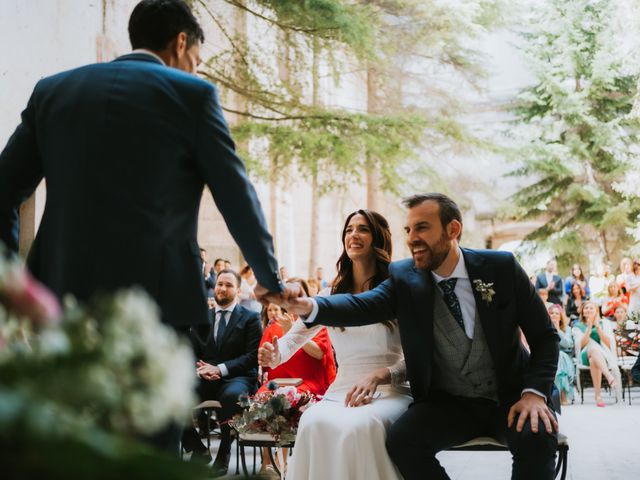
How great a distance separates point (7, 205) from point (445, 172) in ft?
61.4

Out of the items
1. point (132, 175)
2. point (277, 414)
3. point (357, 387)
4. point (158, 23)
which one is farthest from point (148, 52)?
point (277, 414)

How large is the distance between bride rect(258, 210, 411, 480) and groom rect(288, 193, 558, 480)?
15cm

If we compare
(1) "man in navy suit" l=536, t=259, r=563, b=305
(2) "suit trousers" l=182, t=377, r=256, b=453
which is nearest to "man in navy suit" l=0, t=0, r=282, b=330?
(2) "suit trousers" l=182, t=377, r=256, b=453

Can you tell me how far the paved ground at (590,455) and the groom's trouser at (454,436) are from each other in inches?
99.7

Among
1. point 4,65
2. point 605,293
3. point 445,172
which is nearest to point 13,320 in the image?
point 4,65

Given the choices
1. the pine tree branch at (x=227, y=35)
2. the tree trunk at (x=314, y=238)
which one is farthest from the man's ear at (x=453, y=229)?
the tree trunk at (x=314, y=238)

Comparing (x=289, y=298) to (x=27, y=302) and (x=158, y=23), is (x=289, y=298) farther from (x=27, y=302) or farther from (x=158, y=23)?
(x=27, y=302)

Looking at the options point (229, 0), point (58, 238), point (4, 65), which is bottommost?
point (58, 238)

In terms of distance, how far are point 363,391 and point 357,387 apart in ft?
0.13

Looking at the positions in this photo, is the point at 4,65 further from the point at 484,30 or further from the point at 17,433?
the point at 484,30

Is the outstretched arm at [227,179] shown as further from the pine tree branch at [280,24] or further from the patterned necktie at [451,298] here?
the pine tree branch at [280,24]

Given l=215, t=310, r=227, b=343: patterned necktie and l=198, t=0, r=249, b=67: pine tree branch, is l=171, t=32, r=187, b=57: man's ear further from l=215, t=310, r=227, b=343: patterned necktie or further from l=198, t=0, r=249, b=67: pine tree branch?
l=198, t=0, r=249, b=67: pine tree branch

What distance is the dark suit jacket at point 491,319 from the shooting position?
369 centimetres

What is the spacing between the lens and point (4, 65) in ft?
24.0
